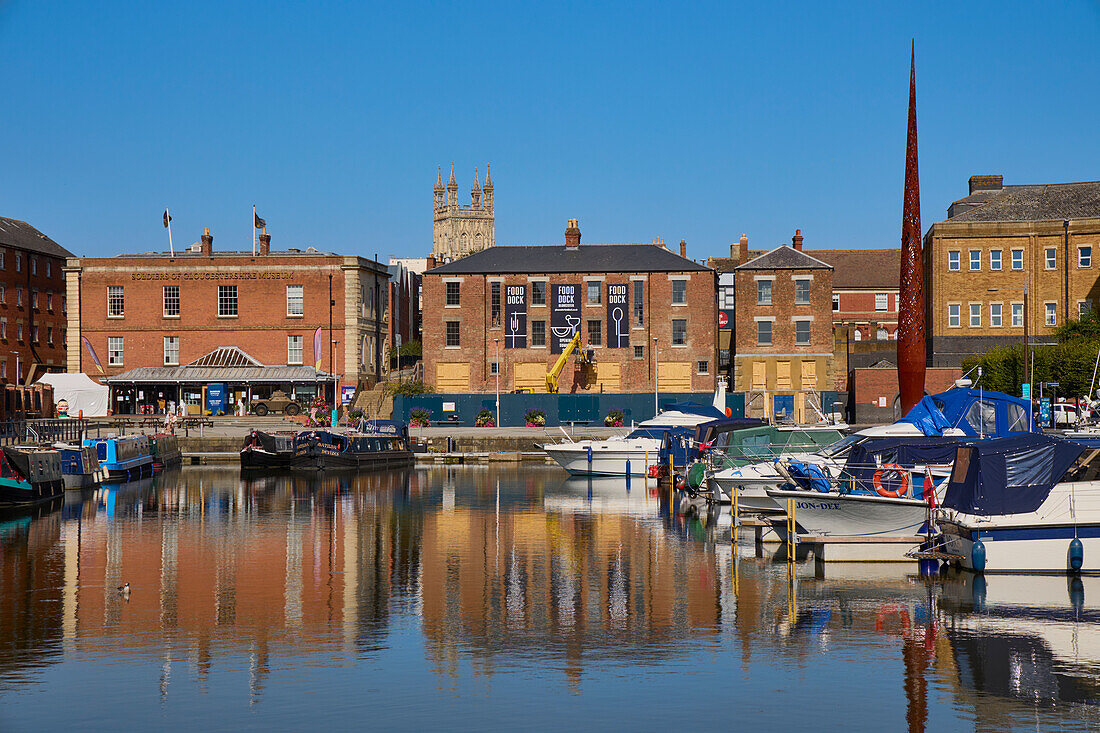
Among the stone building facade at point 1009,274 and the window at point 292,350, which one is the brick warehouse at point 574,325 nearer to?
the window at point 292,350

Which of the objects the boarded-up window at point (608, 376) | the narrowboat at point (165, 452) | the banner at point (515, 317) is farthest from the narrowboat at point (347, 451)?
the boarded-up window at point (608, 376)

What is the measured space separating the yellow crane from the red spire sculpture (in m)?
35.1

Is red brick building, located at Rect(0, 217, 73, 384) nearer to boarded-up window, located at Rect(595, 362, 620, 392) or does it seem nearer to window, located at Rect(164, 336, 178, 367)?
window, located at Rect(164, 336, 178, 367)

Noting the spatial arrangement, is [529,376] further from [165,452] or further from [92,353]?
[92,353]

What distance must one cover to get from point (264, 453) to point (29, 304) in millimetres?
43488

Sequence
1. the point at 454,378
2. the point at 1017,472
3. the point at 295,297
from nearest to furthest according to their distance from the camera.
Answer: the point at 1017,472 → the point at 454,378 → the point at 295,297

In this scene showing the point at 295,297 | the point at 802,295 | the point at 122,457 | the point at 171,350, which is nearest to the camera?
the point at 122,457

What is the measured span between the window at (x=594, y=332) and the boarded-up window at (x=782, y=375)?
12376mm

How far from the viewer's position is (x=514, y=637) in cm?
1944

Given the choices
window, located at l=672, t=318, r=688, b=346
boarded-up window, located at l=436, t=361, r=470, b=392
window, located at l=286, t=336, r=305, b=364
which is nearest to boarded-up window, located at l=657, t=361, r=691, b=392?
window, located at l=672, t=318, r=688, b=346

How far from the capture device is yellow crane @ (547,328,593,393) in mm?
77625

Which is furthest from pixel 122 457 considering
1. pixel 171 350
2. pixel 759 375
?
pixel 759 375

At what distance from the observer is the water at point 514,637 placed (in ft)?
50.2

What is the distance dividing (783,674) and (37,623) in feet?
43.7
